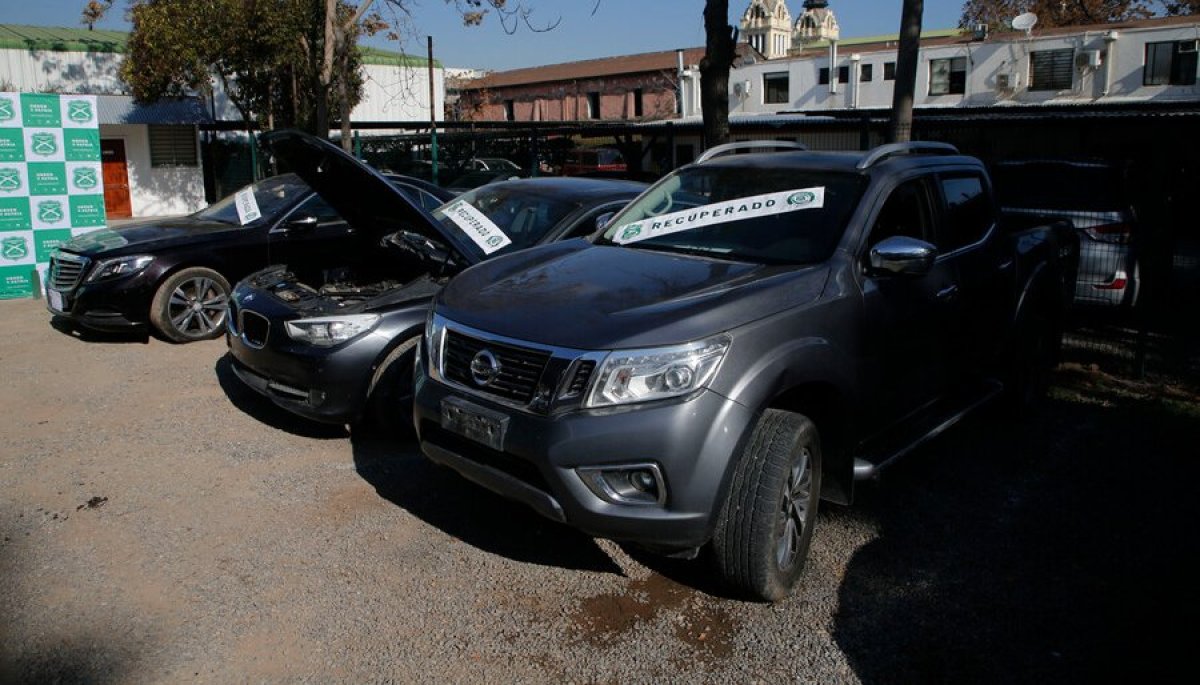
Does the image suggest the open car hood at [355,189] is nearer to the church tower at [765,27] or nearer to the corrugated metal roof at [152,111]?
the corrugated metal roof at [152,111]

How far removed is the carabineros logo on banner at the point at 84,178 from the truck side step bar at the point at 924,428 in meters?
10.5

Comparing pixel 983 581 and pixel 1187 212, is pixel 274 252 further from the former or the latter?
pixel 1187 212

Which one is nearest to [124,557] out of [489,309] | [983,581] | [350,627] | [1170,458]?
[350,627]

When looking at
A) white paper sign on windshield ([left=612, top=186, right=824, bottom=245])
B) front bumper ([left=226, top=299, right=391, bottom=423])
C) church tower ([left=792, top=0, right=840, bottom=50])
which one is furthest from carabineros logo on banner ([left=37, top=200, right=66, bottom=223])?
church tower ([left=792, top=0, right=840, bottom=50])

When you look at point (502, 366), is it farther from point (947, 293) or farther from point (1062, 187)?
point (1062, 187)

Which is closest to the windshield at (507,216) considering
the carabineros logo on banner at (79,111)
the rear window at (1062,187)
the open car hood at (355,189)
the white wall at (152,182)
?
the open car hood at (355,189)

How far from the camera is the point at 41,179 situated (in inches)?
443

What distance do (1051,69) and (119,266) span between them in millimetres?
42904

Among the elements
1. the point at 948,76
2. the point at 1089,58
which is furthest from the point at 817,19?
the point at 1089,58

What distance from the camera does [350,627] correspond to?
3773mm

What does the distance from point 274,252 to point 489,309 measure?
5228 millimetres

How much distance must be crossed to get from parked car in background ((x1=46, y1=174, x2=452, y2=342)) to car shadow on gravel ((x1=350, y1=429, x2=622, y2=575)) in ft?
9.27

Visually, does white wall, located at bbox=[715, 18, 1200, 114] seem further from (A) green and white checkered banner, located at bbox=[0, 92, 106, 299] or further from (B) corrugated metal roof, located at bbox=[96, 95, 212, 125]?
(A) green and white checkered banner, located at bbox=[0, 92, 106, 299]

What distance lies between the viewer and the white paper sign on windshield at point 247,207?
344 inches
